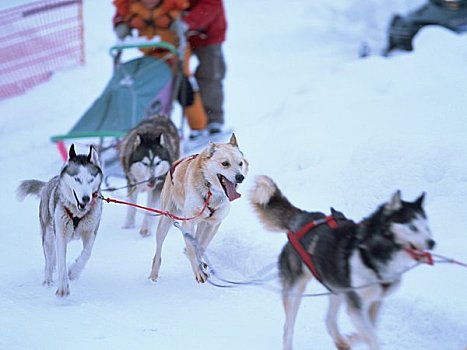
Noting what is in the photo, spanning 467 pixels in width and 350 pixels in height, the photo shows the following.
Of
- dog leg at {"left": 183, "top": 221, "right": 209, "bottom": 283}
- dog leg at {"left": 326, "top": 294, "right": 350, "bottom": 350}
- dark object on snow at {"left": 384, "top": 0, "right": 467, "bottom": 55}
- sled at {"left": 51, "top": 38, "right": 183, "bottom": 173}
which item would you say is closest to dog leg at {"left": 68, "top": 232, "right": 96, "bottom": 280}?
dog leg at {"left": 183, "top": 221, "right": 209, "bottom": 283}

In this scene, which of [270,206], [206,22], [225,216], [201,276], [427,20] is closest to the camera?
[270,206]

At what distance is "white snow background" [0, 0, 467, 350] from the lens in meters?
3.00

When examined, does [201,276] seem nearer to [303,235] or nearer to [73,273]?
[73,273]

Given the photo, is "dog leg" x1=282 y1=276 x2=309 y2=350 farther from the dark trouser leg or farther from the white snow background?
the dark trouser leg

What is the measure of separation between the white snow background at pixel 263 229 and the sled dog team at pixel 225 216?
19cm

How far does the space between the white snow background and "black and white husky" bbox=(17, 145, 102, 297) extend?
5.4 inches

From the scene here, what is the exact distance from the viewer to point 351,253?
8.13ft

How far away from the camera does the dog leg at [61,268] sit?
3387 millimetres

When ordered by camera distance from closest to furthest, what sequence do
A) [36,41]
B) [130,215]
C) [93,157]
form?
[93,157] < [130,215] < [36,41]

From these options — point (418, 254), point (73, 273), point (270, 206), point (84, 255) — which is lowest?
point (73, 273)

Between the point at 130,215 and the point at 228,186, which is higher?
the point at 228,186

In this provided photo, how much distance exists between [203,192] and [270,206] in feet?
2.50

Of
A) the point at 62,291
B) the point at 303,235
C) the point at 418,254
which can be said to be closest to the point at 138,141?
the point at 62,291

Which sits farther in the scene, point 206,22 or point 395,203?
point 206,22
